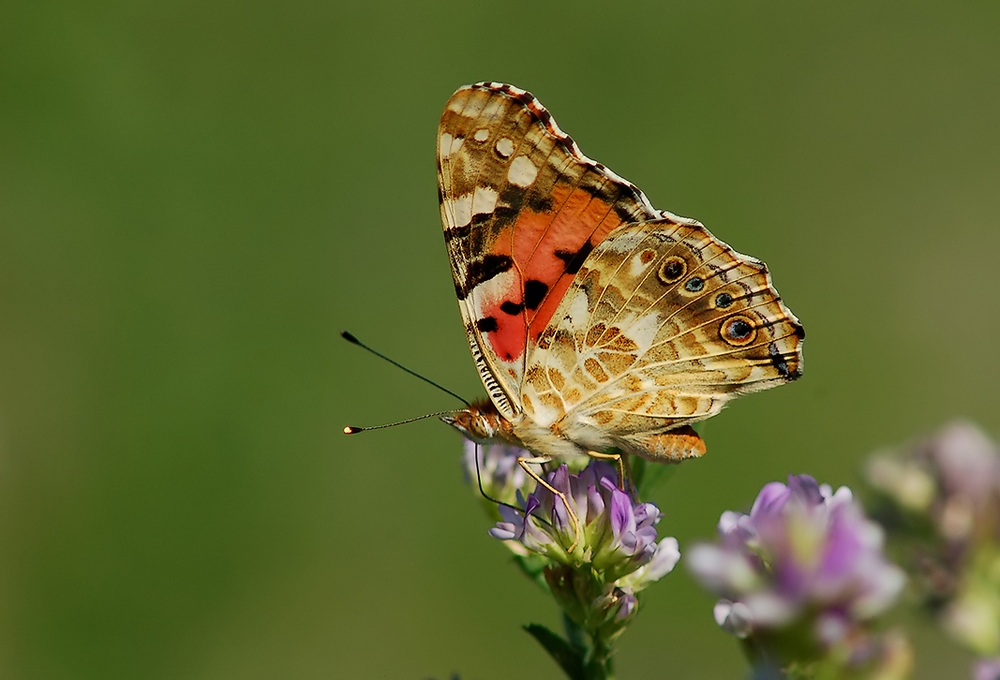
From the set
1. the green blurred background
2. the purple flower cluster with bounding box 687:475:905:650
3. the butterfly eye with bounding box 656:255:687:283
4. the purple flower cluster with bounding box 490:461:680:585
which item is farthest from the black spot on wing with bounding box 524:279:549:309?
the green blurred background

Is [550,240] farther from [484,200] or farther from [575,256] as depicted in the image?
[484,200]

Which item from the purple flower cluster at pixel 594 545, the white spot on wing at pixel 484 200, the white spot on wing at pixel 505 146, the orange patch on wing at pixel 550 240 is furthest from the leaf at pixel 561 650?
the white spot on wing at pixel 505 146

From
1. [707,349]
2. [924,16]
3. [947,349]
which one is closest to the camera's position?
[707,349]

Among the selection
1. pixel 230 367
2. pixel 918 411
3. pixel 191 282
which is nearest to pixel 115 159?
pixel 191 282

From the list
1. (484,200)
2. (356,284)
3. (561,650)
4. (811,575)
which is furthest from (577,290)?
(356,284)

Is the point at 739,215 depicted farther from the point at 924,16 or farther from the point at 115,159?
the point at 115,159

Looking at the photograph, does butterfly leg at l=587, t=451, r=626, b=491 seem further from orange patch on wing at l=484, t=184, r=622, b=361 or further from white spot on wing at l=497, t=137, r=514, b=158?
white spot on wing at l=497, t=137, r=514, b=158
